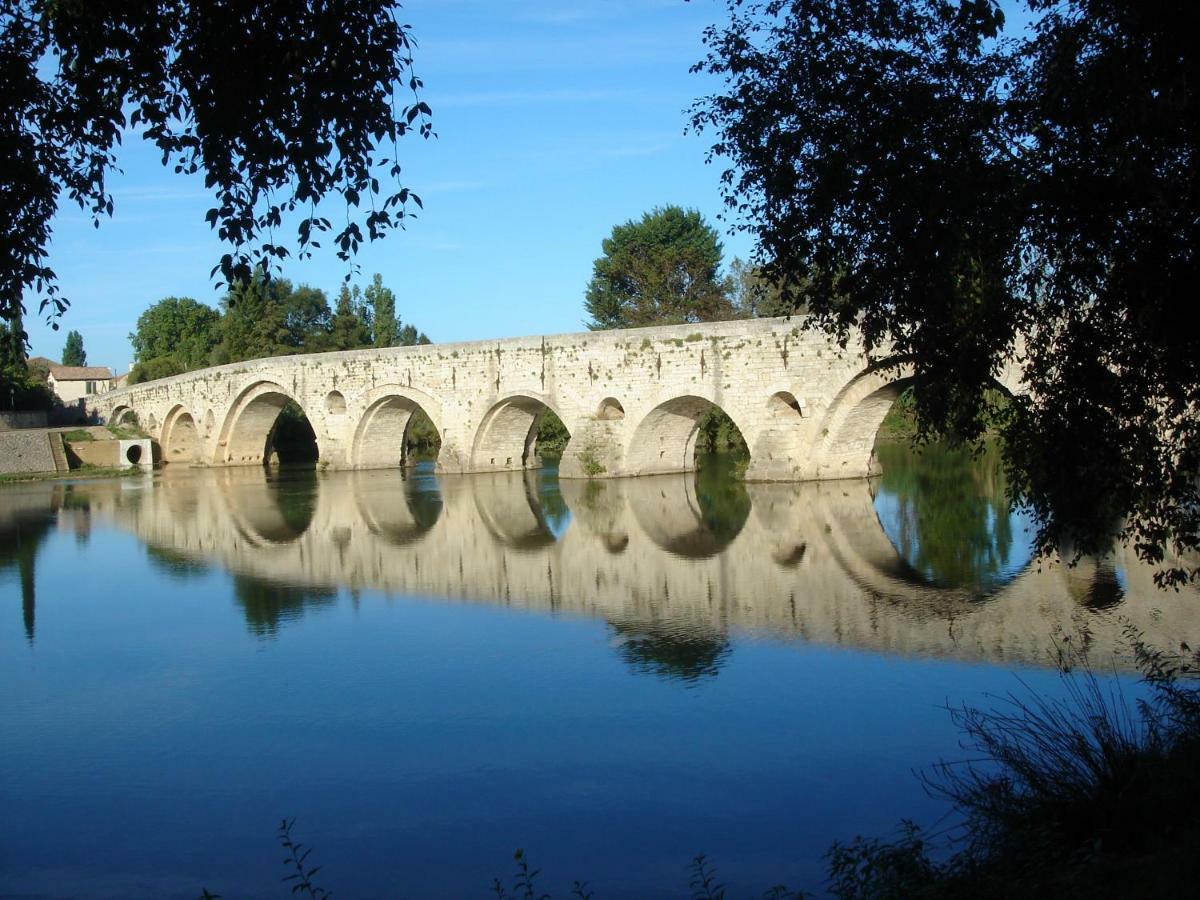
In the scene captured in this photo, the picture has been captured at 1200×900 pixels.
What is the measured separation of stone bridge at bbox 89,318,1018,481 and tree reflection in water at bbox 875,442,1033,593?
5.81ft

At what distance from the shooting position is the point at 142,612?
43.7 ft

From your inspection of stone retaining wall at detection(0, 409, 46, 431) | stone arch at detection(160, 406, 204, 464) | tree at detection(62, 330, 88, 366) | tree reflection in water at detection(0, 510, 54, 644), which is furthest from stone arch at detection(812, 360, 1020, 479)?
tree at detection(62, 330, 88, 366)

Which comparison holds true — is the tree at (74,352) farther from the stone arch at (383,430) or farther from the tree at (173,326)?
the stone arch at (383,430)

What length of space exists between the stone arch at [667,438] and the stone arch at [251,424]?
13.7 m

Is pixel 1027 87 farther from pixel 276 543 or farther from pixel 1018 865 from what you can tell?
pixel 276 543

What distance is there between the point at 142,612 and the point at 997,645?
29.7 ft

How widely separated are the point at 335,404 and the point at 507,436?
582 cm

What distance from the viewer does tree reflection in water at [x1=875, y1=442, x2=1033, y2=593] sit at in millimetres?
13661

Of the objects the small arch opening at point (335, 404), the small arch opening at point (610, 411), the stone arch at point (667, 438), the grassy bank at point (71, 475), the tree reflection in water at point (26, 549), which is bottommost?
the tree reflection in water at point (26, 549)

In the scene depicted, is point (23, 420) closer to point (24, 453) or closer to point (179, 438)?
point (179, 438)

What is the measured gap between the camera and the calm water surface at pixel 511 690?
20.3 ft

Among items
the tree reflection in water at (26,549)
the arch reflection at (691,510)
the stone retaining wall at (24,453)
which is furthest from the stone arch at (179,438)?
the arch reflection at (691,510)

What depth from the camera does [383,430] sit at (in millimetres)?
33875

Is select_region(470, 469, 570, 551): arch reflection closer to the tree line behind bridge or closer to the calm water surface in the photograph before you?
the calm water surface
